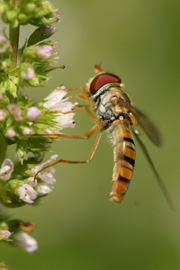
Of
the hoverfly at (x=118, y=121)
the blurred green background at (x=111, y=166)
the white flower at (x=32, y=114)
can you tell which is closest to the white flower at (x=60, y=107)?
the hoverfly at (x=118, y=121)

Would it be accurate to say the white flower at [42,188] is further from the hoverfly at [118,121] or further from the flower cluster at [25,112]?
the hoverfly at [118,121]

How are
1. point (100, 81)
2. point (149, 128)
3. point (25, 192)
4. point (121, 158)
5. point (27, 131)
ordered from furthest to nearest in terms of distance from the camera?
point (100, 81) → point (149, 128) → point (121, 158) → point (25, 192) → point (27, 131)

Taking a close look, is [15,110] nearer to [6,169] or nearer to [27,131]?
[27,131]

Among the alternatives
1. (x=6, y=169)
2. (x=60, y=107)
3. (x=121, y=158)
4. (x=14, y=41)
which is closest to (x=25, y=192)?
(x=6, y=169)

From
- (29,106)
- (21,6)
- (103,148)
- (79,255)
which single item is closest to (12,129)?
(29,106)

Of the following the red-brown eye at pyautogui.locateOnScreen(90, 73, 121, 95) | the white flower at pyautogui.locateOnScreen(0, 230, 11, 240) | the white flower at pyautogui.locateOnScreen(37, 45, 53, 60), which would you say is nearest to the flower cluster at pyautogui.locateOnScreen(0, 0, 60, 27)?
the white flower at pyautogui.locateOnScreen(37, 45, 53, 60)

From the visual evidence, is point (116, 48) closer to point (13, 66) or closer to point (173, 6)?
point (173, 6)

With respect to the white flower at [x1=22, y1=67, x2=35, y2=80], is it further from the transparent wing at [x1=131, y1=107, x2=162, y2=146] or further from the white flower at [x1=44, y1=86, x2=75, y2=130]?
the transparent wing at [x1=131, y1=107, x2=162, y2=146]
